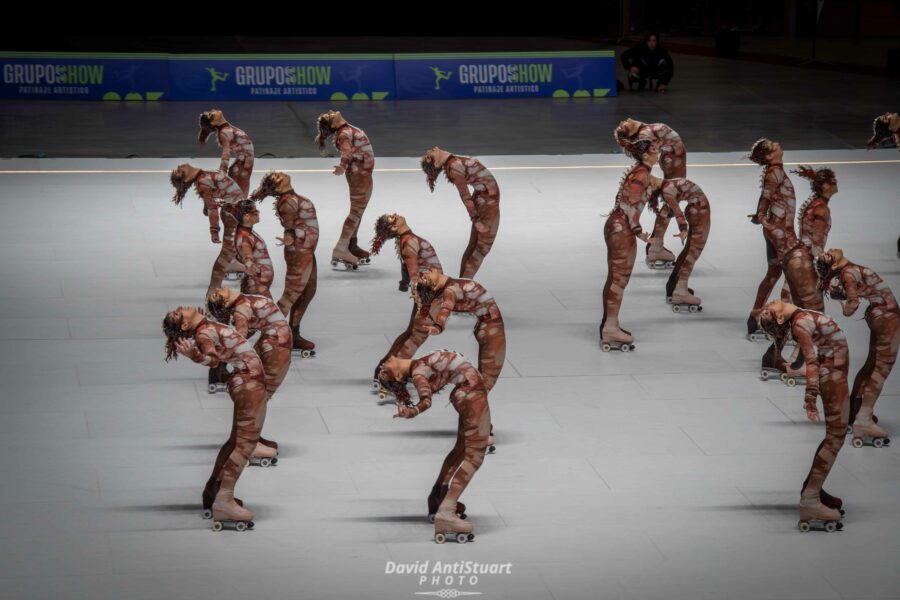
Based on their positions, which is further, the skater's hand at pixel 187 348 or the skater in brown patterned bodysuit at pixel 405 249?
the skater in brown patterned bodysuit at pixel 405 249

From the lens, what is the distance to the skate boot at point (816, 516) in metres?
11.0

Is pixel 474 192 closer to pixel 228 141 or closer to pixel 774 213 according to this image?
pixel 774 213

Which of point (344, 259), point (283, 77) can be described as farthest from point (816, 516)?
point (283, 77)

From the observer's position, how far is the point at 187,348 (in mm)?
10445

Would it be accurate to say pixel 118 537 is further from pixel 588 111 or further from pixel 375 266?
pixel 588 111

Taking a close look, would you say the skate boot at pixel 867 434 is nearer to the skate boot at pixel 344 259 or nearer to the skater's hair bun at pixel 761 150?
the skater's hair bun at pixel 761 150

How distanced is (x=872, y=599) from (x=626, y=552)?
170 cm

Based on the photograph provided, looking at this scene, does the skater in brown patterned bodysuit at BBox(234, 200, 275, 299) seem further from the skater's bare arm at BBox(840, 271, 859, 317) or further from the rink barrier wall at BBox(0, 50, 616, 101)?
the rink barrier wall at BBox(0, 50, 616, 101)

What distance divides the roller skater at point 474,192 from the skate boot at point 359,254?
6.53ft

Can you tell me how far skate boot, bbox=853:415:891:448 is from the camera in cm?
1264

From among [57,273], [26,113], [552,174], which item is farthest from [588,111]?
[57,273]

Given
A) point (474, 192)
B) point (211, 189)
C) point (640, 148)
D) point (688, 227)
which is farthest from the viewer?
point (688, 227)

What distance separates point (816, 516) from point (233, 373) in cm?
435

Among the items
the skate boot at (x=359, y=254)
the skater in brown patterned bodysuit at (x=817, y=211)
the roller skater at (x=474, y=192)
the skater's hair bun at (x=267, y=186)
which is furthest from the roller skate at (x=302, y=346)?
the skater in brown patterned bodysuit at (x=817, y=211)
